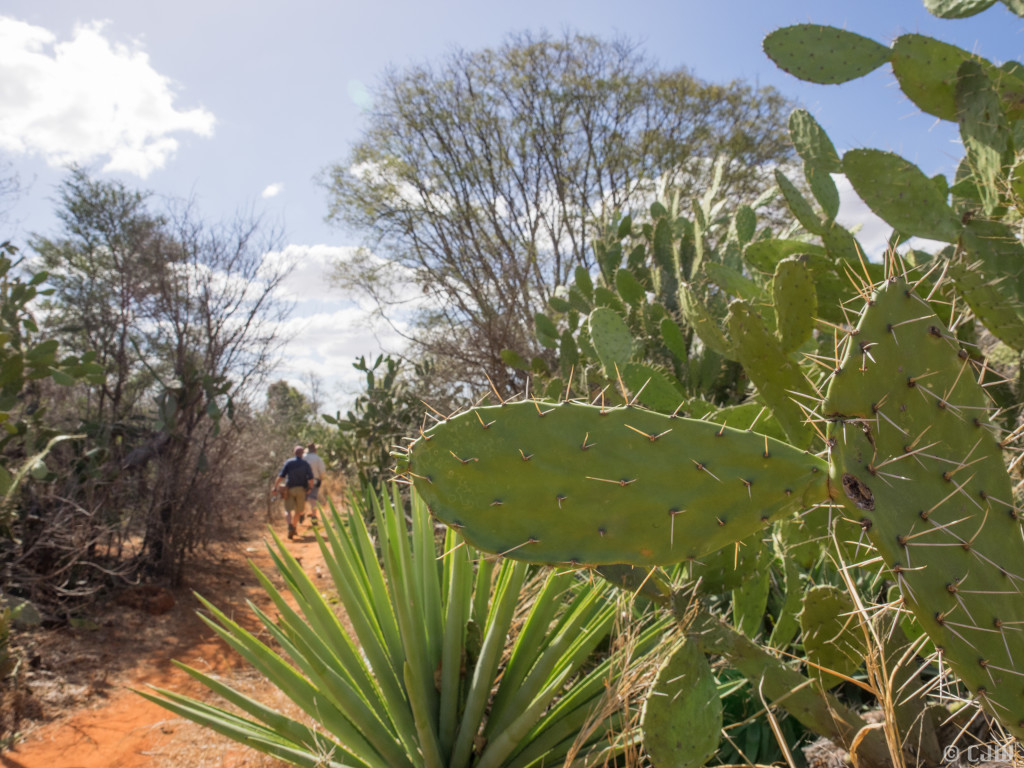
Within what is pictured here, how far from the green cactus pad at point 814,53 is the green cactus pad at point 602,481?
1.77 m

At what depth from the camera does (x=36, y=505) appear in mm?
4516

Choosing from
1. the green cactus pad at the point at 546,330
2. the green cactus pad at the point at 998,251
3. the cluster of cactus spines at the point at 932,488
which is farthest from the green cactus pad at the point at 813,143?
the green cactus pad at the point at 546,330

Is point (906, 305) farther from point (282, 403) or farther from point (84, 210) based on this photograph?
point (282, 403)

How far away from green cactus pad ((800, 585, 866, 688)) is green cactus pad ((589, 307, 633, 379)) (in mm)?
1157

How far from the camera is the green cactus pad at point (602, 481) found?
108cm

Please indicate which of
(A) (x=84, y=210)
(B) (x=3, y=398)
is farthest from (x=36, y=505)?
(A) (x=84, y=210)

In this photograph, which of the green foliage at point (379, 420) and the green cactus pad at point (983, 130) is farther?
the green foliage at point (379, 420)

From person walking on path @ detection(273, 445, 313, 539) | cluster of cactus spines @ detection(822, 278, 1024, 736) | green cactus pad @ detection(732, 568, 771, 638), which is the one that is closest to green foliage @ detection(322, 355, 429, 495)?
person walking on path @ detection(273, 445, 313, 539)

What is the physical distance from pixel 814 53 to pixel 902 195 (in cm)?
64

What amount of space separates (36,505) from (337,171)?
9560mm

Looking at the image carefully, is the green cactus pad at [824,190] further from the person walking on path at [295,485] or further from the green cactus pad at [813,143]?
the person walking on path at [295,485]

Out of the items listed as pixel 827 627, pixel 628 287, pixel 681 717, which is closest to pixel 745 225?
pixel 628 287

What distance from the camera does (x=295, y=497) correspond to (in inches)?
332

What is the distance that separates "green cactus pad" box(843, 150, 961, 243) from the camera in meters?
2.03
